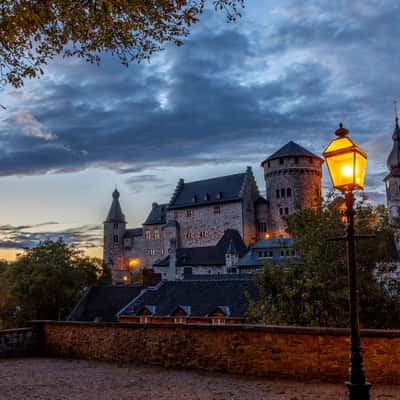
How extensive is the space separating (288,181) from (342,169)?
80.1 meters

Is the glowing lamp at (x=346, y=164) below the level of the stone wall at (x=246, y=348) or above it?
above

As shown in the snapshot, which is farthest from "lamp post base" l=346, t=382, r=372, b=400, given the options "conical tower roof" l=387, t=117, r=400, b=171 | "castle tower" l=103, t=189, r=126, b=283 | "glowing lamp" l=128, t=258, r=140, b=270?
"castle tower" l=103, t=189, r=126, b=283

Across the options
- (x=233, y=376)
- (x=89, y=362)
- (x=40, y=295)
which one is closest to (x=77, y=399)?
(x=233, y=376)

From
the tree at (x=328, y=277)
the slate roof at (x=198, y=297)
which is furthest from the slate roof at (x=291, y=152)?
the tree at (x=328, y=277)

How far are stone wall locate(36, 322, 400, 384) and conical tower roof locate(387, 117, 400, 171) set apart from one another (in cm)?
9314

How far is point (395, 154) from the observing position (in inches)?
3738

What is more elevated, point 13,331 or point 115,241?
point 115,241

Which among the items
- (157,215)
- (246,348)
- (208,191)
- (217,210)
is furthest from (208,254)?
(246,348)

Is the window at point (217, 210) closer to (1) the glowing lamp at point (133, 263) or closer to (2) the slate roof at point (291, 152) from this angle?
(2) the slate roof at point (291, 152)

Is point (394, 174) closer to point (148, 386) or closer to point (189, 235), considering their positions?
point (189, 235)

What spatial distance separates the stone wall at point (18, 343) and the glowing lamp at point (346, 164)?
12.3 m

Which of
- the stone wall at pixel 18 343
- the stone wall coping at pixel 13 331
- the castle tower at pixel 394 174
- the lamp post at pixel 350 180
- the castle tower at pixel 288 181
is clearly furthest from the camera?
the castle tower at pixel 394 174

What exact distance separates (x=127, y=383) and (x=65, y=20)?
24.1 ft

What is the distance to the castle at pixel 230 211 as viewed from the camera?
7650 cm
